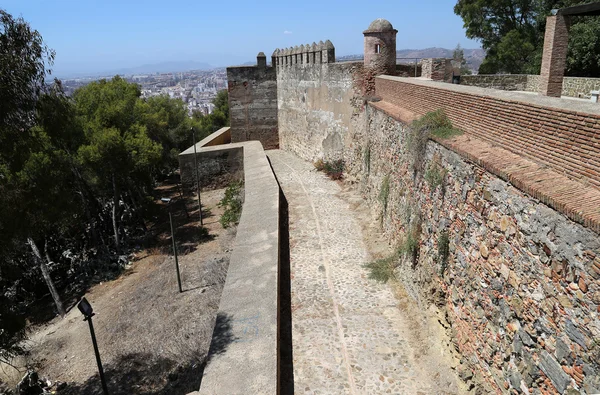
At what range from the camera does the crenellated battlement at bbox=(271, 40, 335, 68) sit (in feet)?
48.2

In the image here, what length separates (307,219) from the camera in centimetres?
1084

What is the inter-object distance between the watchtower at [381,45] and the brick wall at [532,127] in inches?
200

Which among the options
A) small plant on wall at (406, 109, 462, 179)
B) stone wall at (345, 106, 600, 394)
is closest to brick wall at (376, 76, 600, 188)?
small plant on wall at (406, 109, 462, 179)

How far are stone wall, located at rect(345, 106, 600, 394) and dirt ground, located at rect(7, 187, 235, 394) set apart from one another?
12.7 feet

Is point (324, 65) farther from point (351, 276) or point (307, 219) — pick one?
point (351, 276)

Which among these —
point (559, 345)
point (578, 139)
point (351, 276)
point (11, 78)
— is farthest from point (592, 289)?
point (11, 78)

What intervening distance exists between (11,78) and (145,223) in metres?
13.0

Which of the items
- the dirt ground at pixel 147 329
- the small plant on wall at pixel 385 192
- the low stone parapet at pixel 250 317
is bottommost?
the dirt ground at pixel 147 329

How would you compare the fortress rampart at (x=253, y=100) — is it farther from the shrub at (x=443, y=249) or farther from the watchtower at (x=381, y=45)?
the shrub at (x=443, y=249)

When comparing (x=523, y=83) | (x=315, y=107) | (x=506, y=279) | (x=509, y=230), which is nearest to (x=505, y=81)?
(x=523, y=83)

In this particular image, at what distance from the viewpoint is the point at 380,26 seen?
1143 centimetres

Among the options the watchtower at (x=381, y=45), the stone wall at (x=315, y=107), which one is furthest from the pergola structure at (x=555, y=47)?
the stone wall at (x=315, y=107)

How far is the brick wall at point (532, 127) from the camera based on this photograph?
3500 mm

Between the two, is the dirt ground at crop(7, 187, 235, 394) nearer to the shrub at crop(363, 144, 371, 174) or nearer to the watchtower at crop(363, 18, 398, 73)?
the shrub at crop(363, 144, 371, 174)
